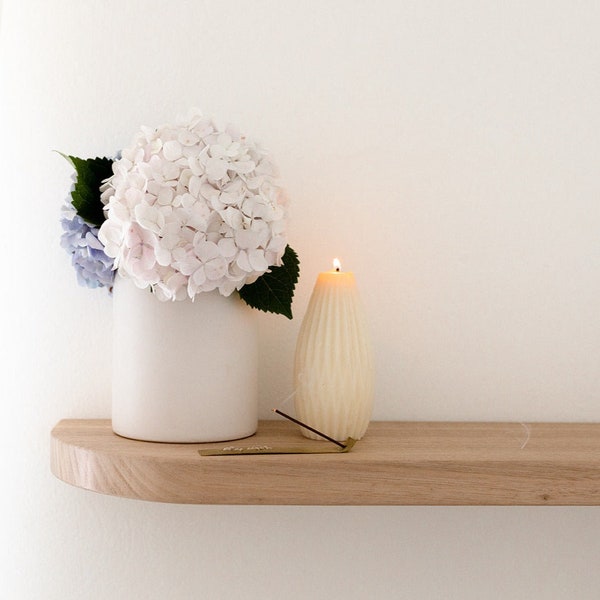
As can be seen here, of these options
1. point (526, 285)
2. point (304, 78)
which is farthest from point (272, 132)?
point (526, 285)

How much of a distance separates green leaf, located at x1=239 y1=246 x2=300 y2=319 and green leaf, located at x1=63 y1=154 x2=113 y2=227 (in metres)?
0.14

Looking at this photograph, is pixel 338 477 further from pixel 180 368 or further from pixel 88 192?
pixel 88 192

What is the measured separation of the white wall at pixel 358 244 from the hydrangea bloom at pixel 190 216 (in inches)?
5.4

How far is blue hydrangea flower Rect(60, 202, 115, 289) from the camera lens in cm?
66

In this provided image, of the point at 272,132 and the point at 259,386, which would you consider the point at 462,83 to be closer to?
the point at 272,132

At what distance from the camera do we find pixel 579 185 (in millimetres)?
784

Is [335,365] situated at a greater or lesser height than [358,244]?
lesser

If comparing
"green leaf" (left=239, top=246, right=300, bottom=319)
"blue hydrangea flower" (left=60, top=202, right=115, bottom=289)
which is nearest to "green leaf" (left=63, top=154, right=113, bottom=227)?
"blue hydrangea flower" (left=60, top=202, right=115, bottom=289)

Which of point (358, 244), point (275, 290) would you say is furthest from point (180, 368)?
point (358, 244)

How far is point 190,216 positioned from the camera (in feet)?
1.97

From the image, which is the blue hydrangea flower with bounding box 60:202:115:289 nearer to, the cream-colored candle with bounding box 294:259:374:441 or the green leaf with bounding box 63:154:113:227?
the green leaf with bounding box 63:154:113:227

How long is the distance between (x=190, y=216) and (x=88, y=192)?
0.38 feet

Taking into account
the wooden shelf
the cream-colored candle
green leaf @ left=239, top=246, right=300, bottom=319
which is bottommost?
the wooden shelf

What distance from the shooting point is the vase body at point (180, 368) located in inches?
24.9
